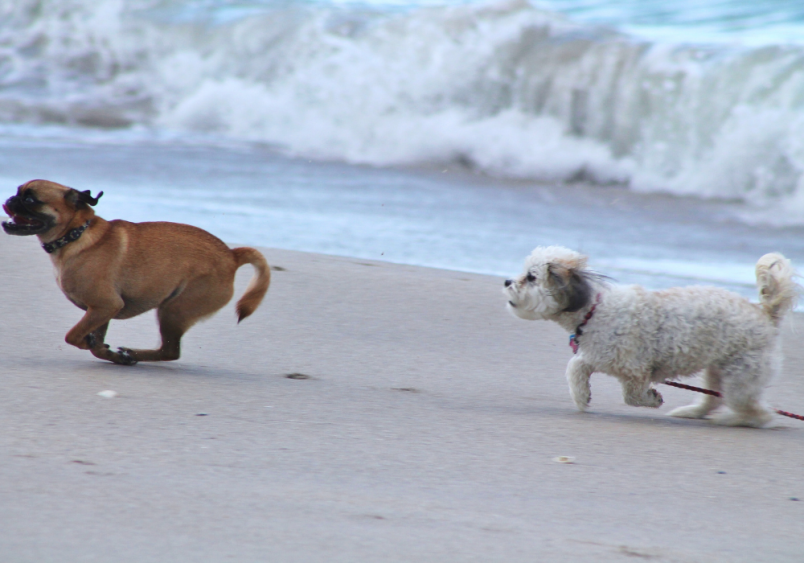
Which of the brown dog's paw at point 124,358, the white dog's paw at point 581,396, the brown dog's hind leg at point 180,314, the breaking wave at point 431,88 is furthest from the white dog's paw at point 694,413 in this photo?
the breaking wave at point 431,88

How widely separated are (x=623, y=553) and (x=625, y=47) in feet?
38.8

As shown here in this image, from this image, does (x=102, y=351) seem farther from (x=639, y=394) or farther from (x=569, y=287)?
(x=639, y=394)

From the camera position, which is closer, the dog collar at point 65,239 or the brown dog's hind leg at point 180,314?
the dog collar at point 65,239

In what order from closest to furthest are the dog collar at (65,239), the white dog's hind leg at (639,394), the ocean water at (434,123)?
the dog collar at (65,239) → the white dog's hind leg at (639,394) → the ocean water at (434,123)

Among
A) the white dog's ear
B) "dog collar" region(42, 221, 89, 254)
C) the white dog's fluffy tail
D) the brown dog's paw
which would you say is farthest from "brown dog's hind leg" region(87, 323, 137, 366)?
the white dog's fluffy tail

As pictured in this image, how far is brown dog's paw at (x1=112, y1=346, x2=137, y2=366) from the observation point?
3857 mm

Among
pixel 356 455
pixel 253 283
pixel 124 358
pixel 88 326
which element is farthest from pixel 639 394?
pixel 88 326

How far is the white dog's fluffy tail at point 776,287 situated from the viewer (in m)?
3.73

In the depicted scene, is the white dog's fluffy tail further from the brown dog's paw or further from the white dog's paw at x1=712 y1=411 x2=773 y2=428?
the brown dog's paw

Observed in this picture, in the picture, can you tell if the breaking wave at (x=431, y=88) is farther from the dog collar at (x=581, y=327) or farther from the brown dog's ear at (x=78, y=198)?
the brown dog's ear at (x=78, y=198)

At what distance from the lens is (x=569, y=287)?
3.78 metres

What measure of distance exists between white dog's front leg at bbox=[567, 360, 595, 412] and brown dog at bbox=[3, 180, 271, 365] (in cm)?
134

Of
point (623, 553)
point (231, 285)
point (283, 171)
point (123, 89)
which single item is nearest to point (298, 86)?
point (123, 89)

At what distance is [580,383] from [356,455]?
118cm
